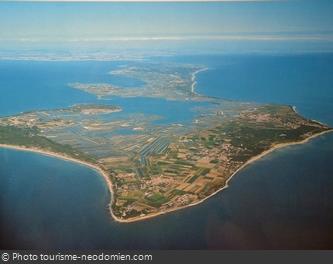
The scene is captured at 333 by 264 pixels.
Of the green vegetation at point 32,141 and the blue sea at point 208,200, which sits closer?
the blue sea at point 208,200

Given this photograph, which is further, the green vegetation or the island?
the green vegetation

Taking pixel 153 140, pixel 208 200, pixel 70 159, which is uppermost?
pixel 153 140

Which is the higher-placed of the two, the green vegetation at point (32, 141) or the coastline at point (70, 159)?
the green vegetation at point (32, 141)

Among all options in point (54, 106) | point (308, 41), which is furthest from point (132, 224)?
point (308, 41)

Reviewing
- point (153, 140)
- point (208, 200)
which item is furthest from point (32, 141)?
point (208, 200)

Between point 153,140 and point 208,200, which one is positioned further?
point 153,140

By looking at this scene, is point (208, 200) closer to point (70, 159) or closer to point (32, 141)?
point (70, 159)
